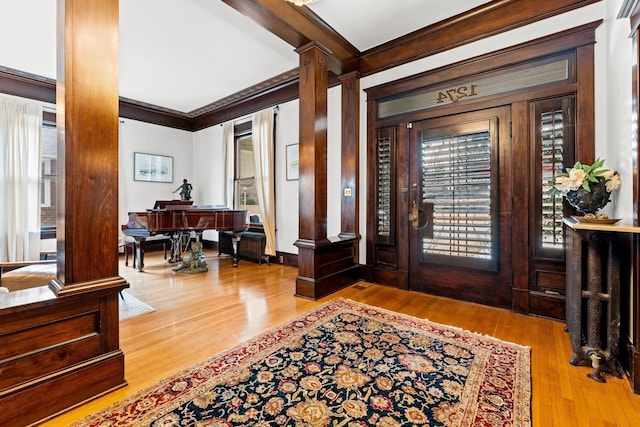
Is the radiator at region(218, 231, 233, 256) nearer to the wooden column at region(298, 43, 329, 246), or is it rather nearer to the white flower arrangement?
the wooden column at region(298, 43, 329, 246)

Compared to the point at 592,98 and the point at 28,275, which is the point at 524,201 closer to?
the point at 592,98

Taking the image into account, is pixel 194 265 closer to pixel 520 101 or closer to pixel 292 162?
pixel 292 162

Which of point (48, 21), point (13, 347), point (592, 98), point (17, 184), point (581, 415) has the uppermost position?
point (48, 21)

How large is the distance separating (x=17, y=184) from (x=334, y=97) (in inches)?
207

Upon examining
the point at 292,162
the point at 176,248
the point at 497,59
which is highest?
the point at 497,59

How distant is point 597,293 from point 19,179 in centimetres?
728

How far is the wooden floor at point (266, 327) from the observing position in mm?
1536

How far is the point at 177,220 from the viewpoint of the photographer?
4.09m

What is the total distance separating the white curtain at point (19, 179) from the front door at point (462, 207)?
19.8ft

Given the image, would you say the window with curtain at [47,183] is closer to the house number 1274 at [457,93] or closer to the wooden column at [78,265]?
the wooden column at [78,265]

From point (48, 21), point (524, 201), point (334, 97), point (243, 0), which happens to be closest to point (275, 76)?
point (334, 97)

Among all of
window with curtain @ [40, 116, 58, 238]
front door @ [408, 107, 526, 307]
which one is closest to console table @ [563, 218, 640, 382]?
front door @ [408, 107, 526, 307]

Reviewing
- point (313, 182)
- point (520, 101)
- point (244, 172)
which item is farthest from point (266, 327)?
point (244, 172)

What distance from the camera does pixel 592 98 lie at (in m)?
2.49
